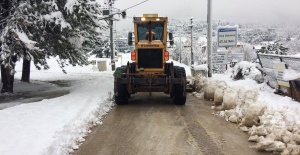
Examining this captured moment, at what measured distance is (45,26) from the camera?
13055mm

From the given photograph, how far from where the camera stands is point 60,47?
47.4 ft

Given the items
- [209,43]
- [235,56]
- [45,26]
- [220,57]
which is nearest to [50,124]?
[45,26]

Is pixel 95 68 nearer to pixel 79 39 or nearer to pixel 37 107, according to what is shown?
pixel 79 39

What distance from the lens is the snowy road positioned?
22.1 ft

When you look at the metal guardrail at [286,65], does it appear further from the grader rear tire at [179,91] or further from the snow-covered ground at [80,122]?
the grader rear tire at [179,91]

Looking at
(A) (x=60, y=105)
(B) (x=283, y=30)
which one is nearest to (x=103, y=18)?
(A) (x=60, y=105)

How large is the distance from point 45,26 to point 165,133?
23.8ft

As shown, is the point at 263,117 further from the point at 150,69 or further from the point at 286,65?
the point at 150,69

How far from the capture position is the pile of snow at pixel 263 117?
21.5 feet

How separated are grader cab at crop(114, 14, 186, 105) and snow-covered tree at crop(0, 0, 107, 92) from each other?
6.77ft

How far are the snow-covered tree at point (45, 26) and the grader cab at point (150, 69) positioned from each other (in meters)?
2.06

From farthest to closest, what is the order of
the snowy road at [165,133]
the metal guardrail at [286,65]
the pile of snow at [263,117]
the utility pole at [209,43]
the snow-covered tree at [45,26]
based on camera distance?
the utility pole at [209,43], the snow-covered tree at [45,26], the metal guardrail at [286,65], the snowy road at [165,133], the pile of snow at [263,117]

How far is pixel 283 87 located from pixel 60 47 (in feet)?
27.9

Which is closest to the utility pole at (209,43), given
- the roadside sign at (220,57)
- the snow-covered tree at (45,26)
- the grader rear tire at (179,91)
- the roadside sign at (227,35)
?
the roadside sign at (220,57)
